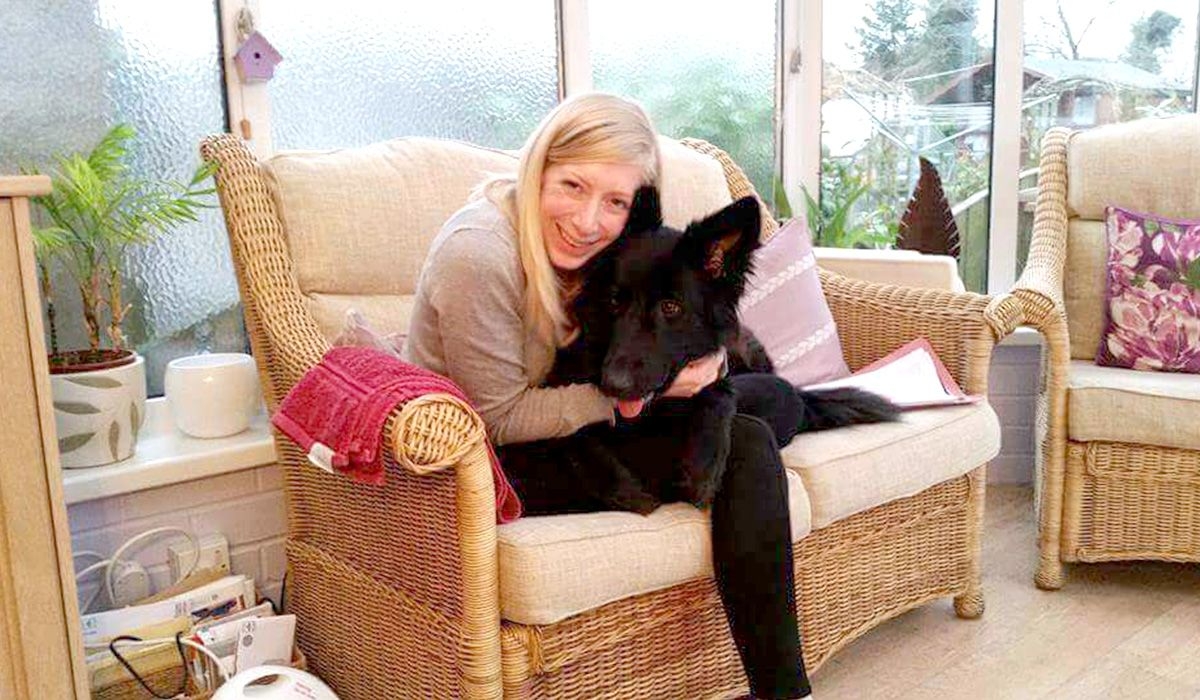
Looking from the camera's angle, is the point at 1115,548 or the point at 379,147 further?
the point at 1115,548

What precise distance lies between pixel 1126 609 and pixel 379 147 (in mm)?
1906

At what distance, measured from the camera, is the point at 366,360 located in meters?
1.50

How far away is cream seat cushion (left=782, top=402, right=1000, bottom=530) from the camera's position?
175 cm

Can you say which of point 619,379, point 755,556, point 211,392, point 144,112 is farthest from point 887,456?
point 144,112

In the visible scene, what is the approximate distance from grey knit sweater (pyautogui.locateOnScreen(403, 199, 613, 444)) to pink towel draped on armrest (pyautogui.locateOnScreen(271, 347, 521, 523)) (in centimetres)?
5

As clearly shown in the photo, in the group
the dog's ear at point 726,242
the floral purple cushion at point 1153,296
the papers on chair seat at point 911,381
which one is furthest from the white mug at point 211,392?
the floral purple cushion at point 1153,296

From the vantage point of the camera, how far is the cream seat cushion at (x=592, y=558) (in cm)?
142

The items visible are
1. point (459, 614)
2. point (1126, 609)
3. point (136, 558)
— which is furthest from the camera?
point (1126, 609)

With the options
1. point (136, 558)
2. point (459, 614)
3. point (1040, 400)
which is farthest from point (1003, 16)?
point (136, 558)

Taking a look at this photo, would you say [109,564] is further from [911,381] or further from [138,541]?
[911,381]

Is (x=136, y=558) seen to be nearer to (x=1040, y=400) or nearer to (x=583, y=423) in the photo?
(x=583, y=423)

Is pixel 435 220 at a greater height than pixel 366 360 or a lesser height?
greater

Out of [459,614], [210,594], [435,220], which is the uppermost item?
[435,220]

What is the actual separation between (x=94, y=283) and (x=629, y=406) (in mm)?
1068
